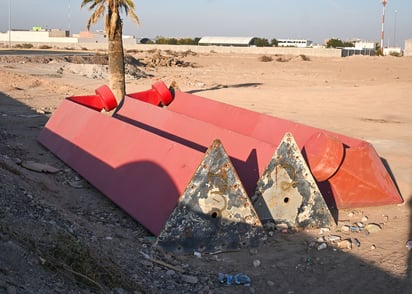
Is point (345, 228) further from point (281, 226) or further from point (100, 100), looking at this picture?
point (100, 100)

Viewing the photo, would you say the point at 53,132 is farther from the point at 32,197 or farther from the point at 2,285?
the point at 2,285

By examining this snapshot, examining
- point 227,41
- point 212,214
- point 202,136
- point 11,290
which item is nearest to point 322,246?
point 212,214

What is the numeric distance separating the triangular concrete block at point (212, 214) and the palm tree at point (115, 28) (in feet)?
39.9

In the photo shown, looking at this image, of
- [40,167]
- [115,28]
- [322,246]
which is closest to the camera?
[322,246]

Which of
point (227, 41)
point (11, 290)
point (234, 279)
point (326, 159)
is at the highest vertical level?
point (227, 41)

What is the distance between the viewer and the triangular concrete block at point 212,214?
587cm

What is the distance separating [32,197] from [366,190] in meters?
4.08

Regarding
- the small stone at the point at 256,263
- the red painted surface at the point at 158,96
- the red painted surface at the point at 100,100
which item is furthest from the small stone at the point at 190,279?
the red painted surface at the point at 158,96

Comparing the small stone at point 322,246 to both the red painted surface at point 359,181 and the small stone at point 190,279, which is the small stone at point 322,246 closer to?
the red painted surface at point 359,181

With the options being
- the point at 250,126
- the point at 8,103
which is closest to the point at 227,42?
the point at 8,103

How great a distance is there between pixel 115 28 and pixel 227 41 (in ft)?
336

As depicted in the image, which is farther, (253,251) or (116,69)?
(116,69)

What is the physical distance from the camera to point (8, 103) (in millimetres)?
17719

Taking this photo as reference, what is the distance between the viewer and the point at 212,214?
595 cm
